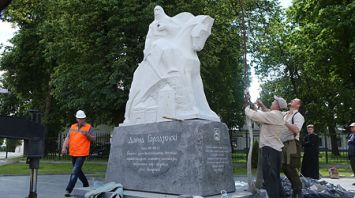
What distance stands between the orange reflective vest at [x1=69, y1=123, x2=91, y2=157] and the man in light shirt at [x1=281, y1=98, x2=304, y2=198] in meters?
4.21

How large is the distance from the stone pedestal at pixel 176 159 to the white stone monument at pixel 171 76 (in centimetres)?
32

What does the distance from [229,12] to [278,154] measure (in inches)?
673

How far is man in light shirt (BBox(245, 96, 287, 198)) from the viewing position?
6855 millimetres

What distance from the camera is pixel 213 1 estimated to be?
74.6ft

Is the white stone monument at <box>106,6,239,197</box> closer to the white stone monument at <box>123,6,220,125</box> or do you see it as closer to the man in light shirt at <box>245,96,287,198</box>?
the white stone monument at <box>123,6,220,125</box>

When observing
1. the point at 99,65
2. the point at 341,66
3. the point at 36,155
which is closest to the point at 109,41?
the point at 99,65

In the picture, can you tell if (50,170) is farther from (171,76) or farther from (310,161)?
(310,161)

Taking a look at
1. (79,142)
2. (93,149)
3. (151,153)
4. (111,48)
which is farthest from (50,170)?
(93,149)

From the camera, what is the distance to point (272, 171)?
6879mm

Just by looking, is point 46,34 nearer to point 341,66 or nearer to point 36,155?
point 341,66

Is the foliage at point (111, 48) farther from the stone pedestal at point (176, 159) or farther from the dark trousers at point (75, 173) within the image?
the stone pedestal at point (176, 159)

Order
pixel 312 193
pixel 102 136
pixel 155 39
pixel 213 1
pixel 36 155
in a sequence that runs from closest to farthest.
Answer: pixel 36 155
pixel 312 193
pixel 155 39
pixel 213 1
pixel 102 136

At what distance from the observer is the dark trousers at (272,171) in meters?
6.84

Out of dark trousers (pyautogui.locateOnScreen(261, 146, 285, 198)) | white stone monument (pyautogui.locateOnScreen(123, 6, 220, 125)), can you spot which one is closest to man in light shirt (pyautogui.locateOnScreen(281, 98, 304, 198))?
dark trousers (pyautogui.locateOnScreen(261, 146, 285, 198))
